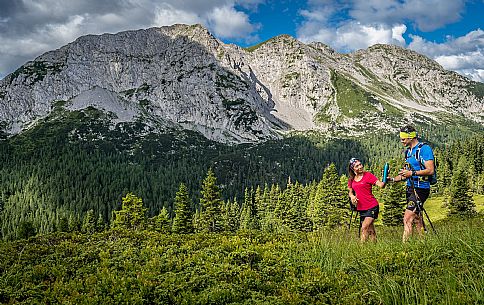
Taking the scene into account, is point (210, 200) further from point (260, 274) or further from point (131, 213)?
point (260, 274)

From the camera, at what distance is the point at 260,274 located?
8008 mm

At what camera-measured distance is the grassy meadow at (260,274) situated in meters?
6.08

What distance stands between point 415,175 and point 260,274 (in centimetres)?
669

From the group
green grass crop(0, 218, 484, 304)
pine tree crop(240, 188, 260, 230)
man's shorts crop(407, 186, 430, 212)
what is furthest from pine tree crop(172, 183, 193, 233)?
man's shorts crop(407, 186, 430, 212)

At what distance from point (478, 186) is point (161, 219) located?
7746 centimetres

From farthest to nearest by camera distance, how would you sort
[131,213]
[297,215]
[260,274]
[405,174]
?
[297,215], [131,213], [405,174], [260,274]

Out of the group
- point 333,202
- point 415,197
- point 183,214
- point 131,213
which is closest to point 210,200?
point 183,214

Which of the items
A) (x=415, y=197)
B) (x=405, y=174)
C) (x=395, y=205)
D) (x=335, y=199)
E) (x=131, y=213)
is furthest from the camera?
(x=335, y=199)

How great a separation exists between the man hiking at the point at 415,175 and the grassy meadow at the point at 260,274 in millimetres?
2548

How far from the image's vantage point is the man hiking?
11.2 metres

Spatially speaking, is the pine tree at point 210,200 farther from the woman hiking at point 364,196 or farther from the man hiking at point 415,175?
the man hiking at point 415,175

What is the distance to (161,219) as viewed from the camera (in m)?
51.7

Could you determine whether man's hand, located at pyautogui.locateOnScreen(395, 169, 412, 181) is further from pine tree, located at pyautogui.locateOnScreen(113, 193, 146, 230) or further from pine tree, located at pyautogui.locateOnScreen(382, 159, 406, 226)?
pine tree, located at pyautogui.locateOnScreen(382, 159, 406, 226)

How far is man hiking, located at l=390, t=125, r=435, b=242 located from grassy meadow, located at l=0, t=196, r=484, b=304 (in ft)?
8.36
